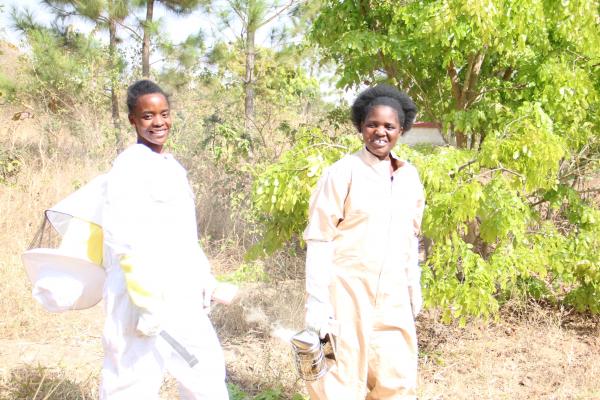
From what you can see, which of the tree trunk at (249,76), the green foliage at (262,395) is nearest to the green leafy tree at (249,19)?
the tree trunk at (249,76)

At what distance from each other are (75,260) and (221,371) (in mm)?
711

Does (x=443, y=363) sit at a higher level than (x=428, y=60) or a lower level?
lower

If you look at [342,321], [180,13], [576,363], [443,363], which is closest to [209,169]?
[180,13]

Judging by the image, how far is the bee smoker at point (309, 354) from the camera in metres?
2.46

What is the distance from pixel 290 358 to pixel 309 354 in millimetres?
1735

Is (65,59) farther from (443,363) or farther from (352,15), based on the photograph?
(443,363)

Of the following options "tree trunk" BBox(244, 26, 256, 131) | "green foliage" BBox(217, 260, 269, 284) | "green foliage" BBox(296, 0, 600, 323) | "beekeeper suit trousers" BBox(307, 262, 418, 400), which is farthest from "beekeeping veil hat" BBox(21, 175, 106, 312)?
"tree trunk" BBox(244, 26, 256, 131)

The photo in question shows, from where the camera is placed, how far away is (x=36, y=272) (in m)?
2.38

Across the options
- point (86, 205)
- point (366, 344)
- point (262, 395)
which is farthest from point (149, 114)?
point (262, 395)

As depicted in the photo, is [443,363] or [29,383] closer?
[29,383]

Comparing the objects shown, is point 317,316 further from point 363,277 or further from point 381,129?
point 381,129

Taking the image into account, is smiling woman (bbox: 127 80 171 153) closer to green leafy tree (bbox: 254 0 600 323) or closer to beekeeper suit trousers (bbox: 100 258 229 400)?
beekeeper suit trousers (bbox: 100 258 229 400)

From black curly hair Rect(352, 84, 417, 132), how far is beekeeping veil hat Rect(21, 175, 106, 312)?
1.16 metres

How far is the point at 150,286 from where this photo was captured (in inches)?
82.7
